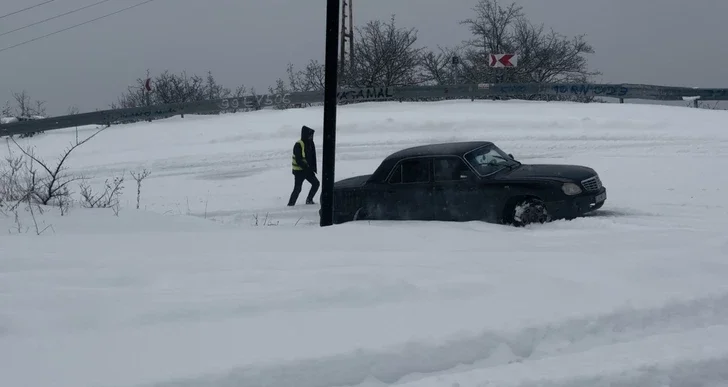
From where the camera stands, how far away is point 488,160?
405 inches

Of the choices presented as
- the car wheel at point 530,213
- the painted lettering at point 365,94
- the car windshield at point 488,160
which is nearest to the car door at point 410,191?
the car windshield at point 488,160

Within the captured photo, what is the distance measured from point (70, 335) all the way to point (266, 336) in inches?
47.5

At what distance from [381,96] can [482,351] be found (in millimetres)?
27509

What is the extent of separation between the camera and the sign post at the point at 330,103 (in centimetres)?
951

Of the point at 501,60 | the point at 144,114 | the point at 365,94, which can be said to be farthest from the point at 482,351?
the point at 144,114

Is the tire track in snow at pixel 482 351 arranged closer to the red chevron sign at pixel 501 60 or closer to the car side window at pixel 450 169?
the car side window at pixel 450 169

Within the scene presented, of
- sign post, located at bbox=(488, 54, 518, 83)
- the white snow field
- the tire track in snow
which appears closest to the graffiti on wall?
sign post, located at bbox=(488, 54, 518, 83)

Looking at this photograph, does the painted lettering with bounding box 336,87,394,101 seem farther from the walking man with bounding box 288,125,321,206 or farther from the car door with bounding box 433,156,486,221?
the car door with bounding box 433,156,486,221

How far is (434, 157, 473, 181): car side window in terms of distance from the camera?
1000 centimetres

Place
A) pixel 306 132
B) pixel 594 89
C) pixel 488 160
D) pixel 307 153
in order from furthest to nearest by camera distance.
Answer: pixel 594 89 → pixel 307 153 → pixel 306 132 → pixel 488 160

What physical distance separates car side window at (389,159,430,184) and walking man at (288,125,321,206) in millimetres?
3861

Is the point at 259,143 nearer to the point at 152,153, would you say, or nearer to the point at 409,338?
the point at 152,153

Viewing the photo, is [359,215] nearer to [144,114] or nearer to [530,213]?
[530,213]

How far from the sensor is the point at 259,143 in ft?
80.6
